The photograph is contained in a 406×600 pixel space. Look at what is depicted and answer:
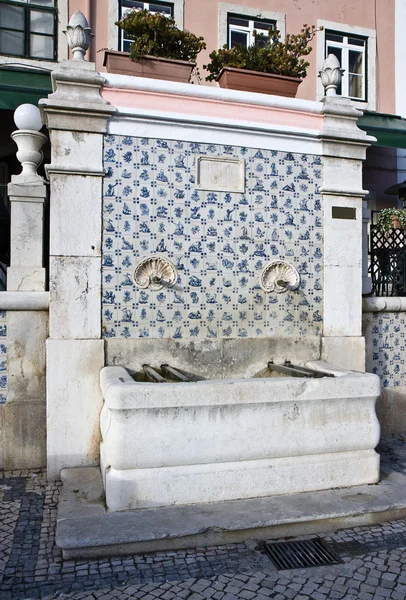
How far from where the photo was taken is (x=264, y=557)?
3.34m

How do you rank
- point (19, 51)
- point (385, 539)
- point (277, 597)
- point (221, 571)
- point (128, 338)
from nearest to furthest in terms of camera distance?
point (277, 597) → point (221, 571) → point (385, 539) → point (128, 338) → point (19, 51)

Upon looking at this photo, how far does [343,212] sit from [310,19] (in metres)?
6.87

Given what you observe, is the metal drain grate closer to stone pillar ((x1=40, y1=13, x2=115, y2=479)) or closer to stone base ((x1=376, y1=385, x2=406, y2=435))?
stone pillar ((x1=40, y1=13, x2=115, y2=479))

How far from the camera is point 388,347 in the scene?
6.11 m

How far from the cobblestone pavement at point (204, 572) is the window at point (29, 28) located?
8.17 m

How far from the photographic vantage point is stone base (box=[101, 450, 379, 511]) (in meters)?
3.65

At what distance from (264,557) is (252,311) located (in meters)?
2.46

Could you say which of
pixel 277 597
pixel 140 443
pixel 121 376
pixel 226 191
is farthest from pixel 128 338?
pixel 277 597

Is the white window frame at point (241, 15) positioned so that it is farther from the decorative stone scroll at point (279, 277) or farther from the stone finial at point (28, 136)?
the decorative stone scroll at point (279, 277)

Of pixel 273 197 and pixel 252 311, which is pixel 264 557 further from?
pixel 273 197

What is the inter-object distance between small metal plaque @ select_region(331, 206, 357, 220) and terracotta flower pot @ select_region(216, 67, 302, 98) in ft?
4.59

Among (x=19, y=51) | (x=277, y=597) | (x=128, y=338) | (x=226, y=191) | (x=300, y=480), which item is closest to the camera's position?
(x=277, y=597)

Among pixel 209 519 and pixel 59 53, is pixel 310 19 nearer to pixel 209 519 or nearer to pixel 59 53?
pixel 59 53

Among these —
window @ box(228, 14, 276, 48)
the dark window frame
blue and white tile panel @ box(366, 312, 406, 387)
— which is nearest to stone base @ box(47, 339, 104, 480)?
blue and white tile panel @ box(366, 312, 406, 387)
